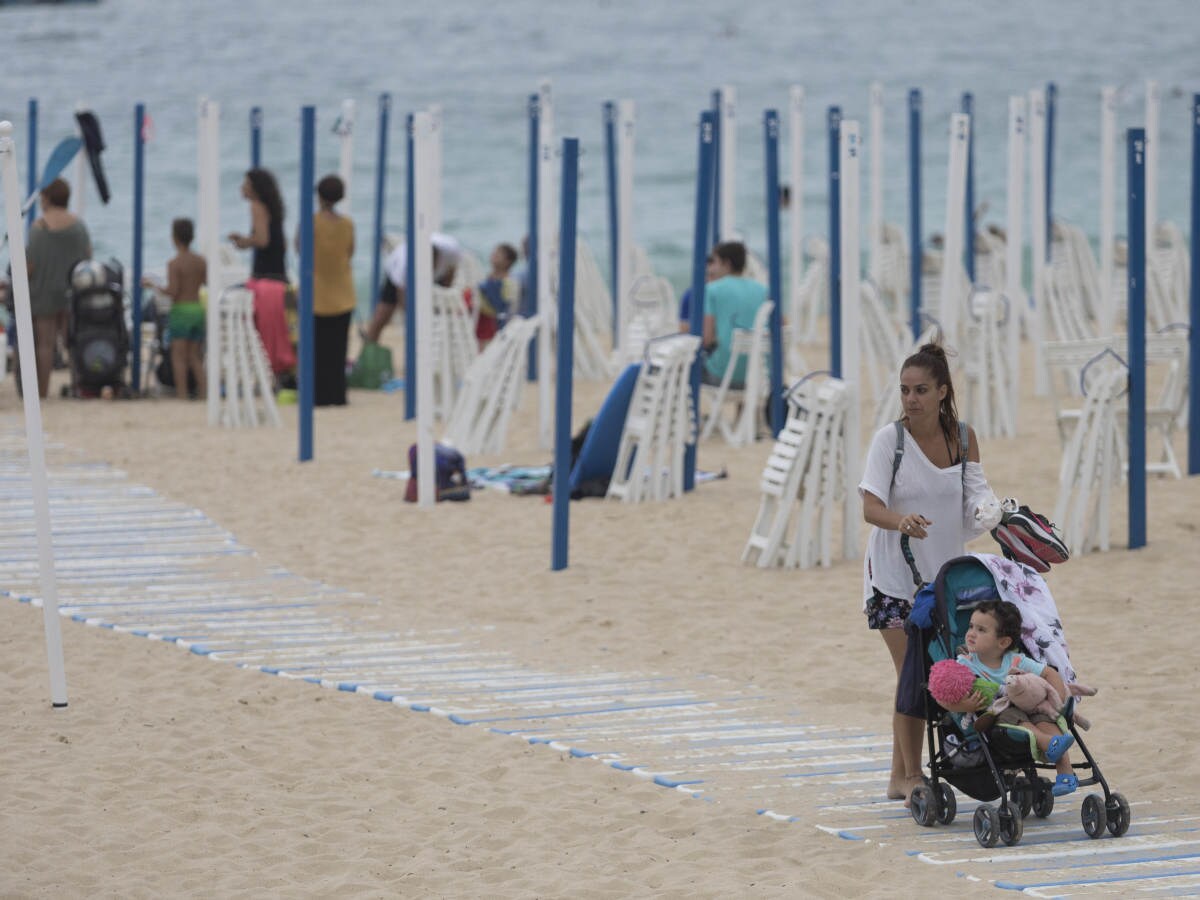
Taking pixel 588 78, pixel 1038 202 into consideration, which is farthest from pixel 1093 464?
pixel 588 78

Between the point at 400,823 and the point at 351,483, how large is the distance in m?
5.32

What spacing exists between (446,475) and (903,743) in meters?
5.07

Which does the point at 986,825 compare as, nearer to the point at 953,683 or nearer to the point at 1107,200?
the point at 953,683

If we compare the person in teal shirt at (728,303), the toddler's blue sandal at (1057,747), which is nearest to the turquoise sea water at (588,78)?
the person in teal shirt at (728,303)

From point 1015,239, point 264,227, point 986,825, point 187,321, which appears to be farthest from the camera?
point 187,321

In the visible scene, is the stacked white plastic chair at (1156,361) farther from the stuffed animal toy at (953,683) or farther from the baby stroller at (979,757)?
the stuffed animal toy at (953,683)

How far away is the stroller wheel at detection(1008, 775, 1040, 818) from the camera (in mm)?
4539

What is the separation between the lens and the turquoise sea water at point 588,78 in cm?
3709

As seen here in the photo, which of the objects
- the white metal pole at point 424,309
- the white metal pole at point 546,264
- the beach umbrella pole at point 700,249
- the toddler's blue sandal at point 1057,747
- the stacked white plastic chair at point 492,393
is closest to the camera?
the toddler's blue sandal at point 1057,747

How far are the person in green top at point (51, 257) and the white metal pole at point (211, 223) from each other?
1287mm

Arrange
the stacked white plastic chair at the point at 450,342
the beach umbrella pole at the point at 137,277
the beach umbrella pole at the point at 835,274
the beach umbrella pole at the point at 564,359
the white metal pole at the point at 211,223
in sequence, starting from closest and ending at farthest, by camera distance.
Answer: the beach umbrella pole at the point at 564,359
the beach umbrella pole at the point at 835,274
the white metal pole at the point at 211,223
the stacked white plastic chair at the point at 450,342
the beach umbrella pole at the point at 137,277

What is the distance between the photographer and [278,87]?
144 feet

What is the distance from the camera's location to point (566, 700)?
6.04 m

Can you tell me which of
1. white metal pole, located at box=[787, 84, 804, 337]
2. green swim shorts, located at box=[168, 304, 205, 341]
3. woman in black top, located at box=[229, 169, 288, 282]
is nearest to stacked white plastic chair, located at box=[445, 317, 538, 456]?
woman in black top, located at box=[229, 169, 288, 282]
